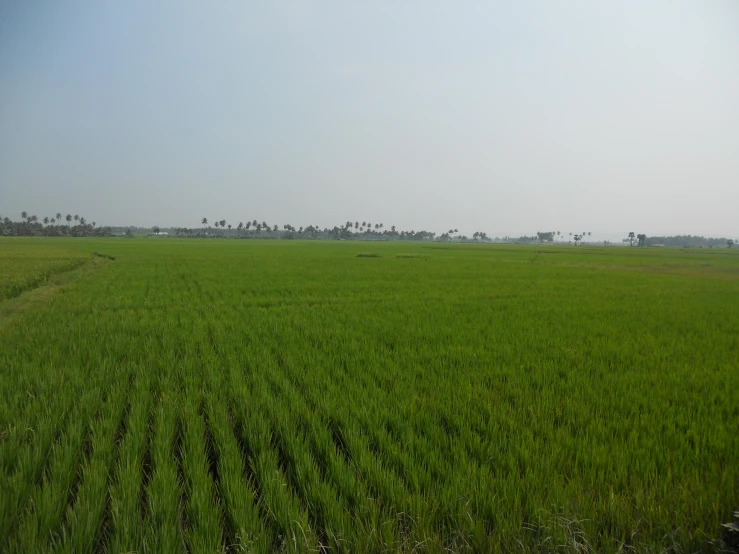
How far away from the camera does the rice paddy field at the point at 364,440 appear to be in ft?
7.11

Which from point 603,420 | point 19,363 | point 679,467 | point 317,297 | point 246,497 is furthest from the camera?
point 317,297

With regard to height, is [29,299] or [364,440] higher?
[364,440]

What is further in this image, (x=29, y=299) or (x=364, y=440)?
(x=29, y=299)

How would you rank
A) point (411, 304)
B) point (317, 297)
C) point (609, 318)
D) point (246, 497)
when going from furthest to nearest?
point (317, 297) < point (411, 304) < point (609, 318) < point (246, 497)

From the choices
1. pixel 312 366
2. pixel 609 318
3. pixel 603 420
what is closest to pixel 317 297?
pixel 312 366

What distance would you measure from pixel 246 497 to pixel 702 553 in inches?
107

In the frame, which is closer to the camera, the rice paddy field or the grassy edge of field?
the rice paddy field

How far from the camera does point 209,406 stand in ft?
12.4

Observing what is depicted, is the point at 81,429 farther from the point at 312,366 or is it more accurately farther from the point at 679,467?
the point at 679,467

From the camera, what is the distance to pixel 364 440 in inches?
121

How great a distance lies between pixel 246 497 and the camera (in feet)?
7.74

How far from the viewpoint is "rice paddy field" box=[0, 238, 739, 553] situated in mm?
2168

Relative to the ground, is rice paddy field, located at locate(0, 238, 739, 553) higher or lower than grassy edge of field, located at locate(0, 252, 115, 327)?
higher

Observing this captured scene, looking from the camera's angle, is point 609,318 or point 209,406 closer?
point 209,406
